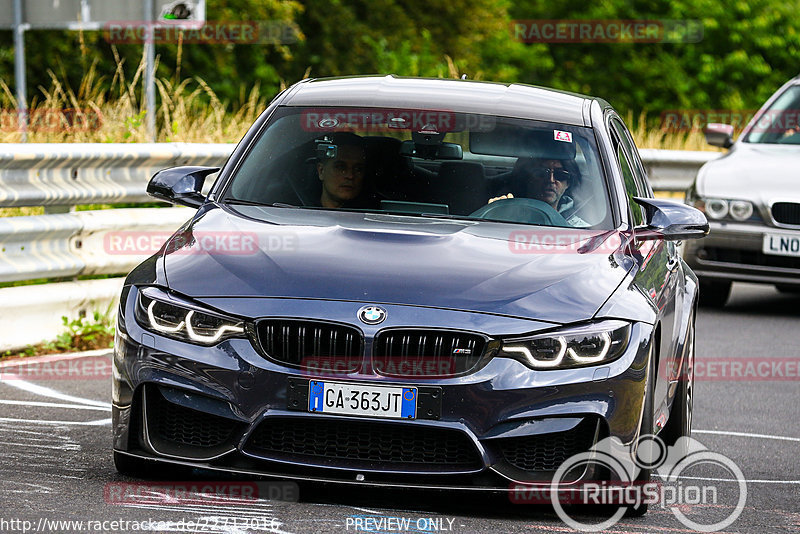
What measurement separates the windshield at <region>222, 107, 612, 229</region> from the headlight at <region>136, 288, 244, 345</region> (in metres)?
1.14

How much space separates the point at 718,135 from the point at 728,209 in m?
1.06

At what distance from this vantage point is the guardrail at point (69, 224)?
8.73 meters

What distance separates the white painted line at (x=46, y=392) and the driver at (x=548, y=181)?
7.81ft

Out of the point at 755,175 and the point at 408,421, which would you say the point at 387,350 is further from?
the point at 755,175

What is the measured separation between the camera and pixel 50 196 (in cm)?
896

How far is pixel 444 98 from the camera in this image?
6809 millimetres

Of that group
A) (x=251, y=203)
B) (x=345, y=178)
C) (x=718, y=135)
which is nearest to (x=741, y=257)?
(x=718, y=135)

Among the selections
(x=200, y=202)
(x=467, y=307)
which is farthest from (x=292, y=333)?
(x=200, y=202)

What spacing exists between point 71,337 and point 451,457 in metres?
4.53

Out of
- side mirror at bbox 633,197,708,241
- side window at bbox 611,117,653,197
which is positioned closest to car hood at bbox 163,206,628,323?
side mirror at bbox 633,197,708,241

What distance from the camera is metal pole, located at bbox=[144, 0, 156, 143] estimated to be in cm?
1239

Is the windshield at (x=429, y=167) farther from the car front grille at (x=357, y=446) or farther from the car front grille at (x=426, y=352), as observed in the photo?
the car front grille at (x=357, y=446)

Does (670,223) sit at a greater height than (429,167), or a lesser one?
lesser

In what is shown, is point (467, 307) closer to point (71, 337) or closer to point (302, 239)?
point (302, 239)
